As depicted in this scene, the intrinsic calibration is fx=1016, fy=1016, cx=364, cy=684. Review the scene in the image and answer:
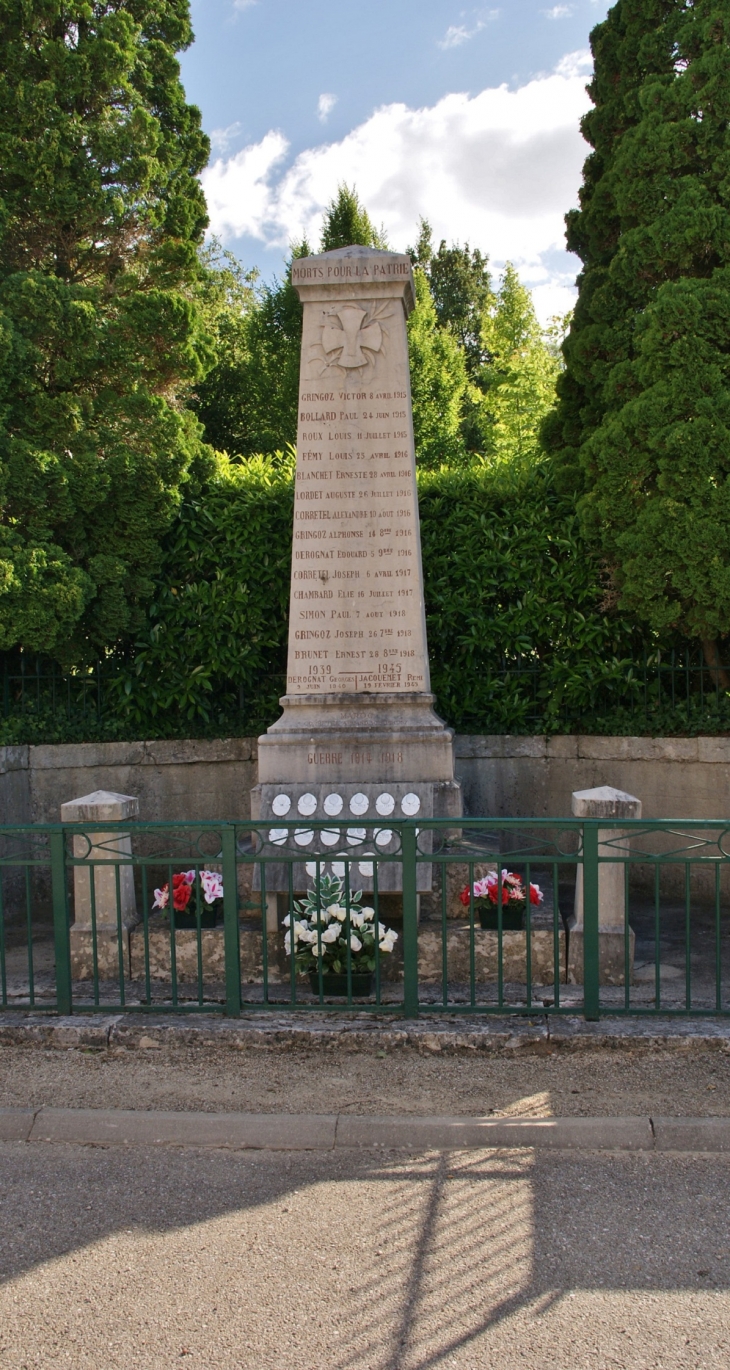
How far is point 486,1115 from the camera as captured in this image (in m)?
4.19

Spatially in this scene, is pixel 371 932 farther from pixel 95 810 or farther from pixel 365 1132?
pixel 95 810

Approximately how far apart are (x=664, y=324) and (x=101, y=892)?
18.2ft

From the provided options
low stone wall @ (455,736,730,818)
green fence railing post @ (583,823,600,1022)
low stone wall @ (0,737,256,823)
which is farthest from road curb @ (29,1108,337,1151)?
low stone wall @ (455,736,730,818)

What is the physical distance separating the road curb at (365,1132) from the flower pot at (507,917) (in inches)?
67.9

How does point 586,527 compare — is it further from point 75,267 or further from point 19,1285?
point 19,1285

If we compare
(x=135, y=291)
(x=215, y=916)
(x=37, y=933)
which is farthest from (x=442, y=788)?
(x=135, y=291)

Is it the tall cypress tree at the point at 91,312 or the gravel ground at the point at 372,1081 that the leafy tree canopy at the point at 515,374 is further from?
the gravel ground at the point at 372,1081

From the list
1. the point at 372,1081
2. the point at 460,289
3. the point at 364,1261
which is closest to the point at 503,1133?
the point at 372,1081

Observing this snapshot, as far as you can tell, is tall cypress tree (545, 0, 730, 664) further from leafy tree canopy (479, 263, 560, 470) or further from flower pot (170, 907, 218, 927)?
leafy tree canopy (479, 263, 560, 470)

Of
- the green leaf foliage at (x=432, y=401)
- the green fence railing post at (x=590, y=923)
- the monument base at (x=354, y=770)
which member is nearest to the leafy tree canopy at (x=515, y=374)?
the green leaf foliage at (x=432, y=401)

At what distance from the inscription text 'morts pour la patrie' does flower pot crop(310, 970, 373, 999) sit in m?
2.05

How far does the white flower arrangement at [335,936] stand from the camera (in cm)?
526

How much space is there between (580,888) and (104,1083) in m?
2.61

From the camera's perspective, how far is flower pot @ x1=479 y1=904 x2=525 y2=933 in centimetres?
579
